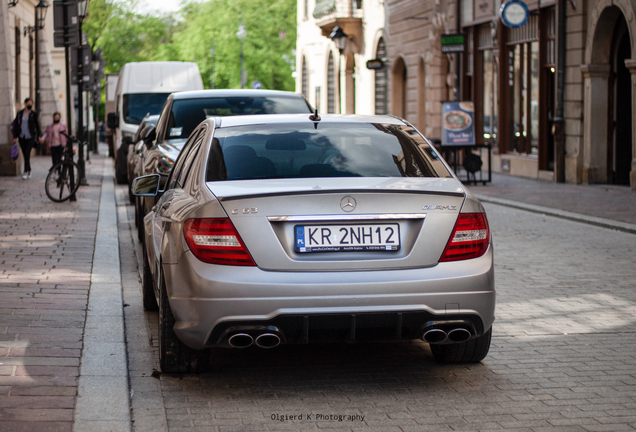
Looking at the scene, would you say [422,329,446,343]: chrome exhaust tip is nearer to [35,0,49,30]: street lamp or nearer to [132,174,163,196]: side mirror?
[132,174,163,196]: side mirror

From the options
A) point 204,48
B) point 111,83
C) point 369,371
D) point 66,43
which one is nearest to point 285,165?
point 369,371

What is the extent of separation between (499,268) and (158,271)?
4.69 m

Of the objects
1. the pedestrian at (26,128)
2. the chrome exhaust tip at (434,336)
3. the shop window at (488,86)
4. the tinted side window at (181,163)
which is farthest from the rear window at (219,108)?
the shop window at (488,86)

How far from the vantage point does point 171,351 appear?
17.4 feet

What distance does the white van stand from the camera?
74.0 ft

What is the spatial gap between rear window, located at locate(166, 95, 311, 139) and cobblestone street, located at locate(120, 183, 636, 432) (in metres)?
4.26

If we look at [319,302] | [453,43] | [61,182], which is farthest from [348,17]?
[319,302]

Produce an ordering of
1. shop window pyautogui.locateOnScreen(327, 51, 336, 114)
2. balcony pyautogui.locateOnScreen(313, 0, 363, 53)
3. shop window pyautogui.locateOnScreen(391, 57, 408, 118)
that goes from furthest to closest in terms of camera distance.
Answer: shop window pyautogui.locateOnScreen(327, 51, 336, 114) → balcony pyautogui.locateOnScreen(313, 0, 363, 53) → shop window pyautogui.locateOnScreen(391, 57, 408, 118)

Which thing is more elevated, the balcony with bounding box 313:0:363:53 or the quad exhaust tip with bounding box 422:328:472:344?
the balcony with bounding box 313:0:363:53

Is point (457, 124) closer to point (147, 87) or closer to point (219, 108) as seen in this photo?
point (147, 87)

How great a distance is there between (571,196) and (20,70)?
17.4 m

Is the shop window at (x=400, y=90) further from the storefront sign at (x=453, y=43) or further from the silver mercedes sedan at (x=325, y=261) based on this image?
the silver mercedes sedan at (x=325, y=261)

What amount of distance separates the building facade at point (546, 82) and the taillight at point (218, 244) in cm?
1503

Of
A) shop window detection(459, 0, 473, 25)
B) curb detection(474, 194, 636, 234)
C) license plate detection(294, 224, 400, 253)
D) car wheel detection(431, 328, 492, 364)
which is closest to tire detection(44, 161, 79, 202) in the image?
curb detection(474, 194, 636, 234)
